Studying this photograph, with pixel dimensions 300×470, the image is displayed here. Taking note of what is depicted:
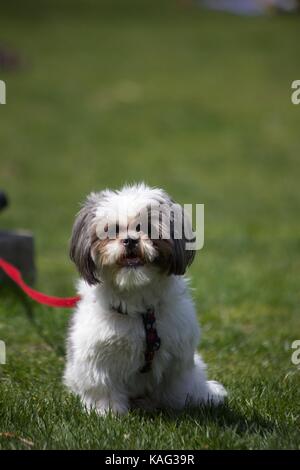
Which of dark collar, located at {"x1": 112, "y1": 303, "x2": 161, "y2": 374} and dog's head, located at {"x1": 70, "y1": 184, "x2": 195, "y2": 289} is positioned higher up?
dog's head, located at {"x1": 70, "y1": 184, "x2": 195, "y2": 289}

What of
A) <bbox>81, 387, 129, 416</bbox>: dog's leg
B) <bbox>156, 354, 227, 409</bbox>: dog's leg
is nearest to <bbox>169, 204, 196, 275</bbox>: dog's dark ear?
<bbox>156, 354, 227, 409</bbox>: dog's leg

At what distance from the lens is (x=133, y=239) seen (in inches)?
151

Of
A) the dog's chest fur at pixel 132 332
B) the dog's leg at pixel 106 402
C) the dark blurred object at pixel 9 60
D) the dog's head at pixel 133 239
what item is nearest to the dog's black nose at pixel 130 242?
the dog's head at pixel 133 239

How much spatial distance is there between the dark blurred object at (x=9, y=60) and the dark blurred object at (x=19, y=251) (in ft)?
63.4

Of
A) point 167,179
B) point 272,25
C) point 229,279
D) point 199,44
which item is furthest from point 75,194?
point 272,25

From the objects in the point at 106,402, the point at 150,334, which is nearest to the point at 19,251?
the point at 106,402

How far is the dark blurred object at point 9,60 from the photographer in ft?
84.1

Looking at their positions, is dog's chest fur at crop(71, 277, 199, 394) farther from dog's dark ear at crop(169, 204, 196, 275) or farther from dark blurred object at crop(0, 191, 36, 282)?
dark blurred object at crop(0, 191, 36, 282)

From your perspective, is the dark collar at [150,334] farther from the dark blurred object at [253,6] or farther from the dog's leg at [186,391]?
the dark blurred object at [253,6]

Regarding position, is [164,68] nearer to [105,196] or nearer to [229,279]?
[229,279]

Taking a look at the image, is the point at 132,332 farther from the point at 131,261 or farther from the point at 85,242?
the point at 85,242

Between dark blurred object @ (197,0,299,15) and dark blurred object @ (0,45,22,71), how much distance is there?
1314 centimetres

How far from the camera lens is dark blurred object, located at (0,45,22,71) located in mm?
25641

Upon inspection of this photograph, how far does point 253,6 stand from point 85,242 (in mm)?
33880
